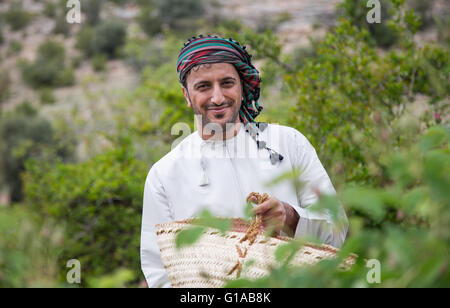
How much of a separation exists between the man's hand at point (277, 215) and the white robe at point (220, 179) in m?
0.13

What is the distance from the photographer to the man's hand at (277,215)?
1390mm

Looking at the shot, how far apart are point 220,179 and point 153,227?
0.33 m

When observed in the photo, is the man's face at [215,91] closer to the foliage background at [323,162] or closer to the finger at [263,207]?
the finger at [263,207]

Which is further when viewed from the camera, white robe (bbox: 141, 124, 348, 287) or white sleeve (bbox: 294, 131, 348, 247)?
white robe (bbox: 141, 124, 348, 287)

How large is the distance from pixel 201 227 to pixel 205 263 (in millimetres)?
764

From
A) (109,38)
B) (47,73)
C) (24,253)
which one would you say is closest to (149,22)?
(109,38)

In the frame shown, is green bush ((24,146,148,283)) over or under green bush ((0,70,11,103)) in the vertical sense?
under

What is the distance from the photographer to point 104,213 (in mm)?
4512

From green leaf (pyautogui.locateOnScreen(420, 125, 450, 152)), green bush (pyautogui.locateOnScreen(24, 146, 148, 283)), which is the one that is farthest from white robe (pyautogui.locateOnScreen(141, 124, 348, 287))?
green bush (pyautogui.locateOnScreen(24, 146, 148, 283))

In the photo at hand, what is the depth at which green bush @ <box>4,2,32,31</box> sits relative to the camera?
27.6 m

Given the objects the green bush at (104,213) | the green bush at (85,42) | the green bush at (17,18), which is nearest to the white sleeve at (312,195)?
the green bush at (104,213)

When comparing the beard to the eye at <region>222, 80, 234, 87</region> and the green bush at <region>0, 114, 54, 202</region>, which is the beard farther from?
the green bush at <region>0, 114, 54, 202</region>

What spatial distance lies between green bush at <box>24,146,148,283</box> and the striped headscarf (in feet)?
8.58

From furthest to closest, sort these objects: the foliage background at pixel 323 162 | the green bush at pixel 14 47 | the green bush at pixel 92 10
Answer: the green bush at pixel 92 10 → the green bush at pixel 14 47 → the foliage background at pixel 323 162
